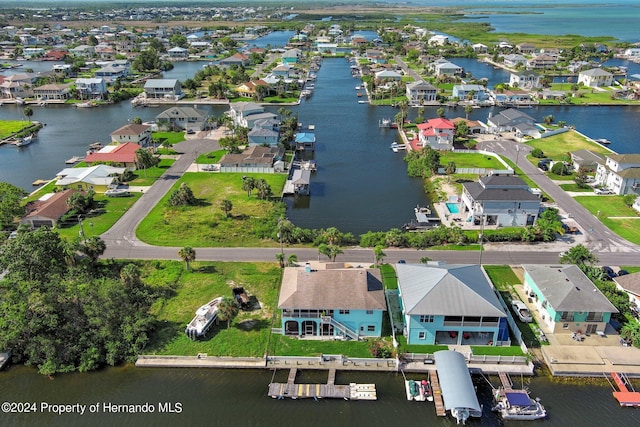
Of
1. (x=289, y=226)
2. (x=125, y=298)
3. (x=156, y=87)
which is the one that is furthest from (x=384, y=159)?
(x=156, y=87)

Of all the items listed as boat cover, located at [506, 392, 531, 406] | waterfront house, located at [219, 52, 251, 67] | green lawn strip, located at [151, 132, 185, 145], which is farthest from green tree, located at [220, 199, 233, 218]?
waterfront house, located at [219, 52, 251, 67]

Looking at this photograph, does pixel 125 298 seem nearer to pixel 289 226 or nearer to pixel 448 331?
pixel 289 226

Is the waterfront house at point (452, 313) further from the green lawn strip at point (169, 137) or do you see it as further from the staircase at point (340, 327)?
the green lawn strip at point (169, 137)

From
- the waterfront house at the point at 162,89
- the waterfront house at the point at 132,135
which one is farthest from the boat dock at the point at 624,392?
the waterfront house at the point at 162,89

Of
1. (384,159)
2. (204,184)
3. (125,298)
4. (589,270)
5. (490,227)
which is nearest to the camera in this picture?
(125,298)

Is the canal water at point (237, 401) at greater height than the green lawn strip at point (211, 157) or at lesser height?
greater
